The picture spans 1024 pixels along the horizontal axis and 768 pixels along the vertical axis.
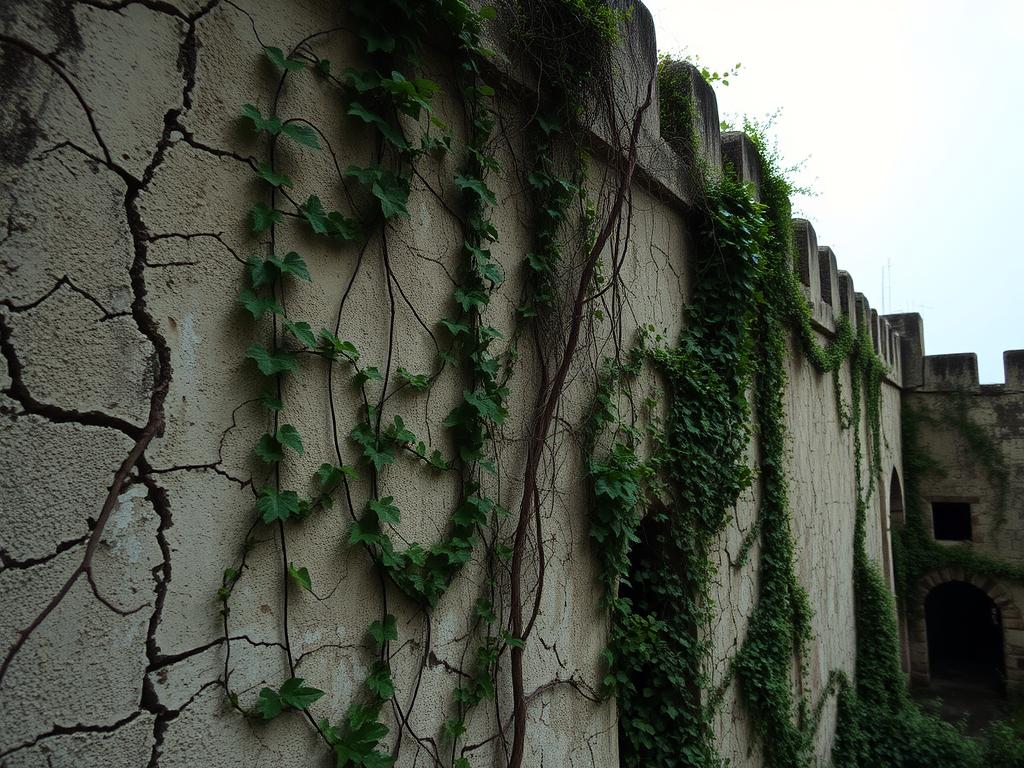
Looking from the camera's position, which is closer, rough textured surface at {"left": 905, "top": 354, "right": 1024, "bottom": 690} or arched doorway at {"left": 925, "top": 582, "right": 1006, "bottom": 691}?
rough textured surface at {"left": 905, "top": 354, "right": 1024, "bottom": 690}

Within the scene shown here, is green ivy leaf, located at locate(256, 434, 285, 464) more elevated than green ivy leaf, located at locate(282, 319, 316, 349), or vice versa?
green ivy leaf, located at locate(282, 319, 316, 349)

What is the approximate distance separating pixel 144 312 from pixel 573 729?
2.19m

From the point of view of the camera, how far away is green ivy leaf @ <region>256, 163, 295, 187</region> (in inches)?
63.4

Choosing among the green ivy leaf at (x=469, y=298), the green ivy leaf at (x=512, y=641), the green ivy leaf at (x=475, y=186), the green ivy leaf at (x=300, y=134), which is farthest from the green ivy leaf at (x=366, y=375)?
the green ivy leaf at (x=512, y=641)

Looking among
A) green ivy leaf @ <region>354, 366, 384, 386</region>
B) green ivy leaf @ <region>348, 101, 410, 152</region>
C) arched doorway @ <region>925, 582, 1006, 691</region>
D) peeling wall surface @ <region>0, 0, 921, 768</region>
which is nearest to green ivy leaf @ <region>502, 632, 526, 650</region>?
peeling wall surface @ <region>0, 0, 921, 768</region>

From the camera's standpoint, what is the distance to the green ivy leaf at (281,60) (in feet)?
5.39

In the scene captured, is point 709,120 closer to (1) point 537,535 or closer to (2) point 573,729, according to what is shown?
(1) point 537,535

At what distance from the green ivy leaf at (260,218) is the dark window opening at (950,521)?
1376cm

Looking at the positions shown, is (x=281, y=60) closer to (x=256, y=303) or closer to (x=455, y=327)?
(x=256, y=303)

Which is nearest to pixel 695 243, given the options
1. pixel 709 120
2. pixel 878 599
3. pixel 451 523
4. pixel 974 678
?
pixel 709 120

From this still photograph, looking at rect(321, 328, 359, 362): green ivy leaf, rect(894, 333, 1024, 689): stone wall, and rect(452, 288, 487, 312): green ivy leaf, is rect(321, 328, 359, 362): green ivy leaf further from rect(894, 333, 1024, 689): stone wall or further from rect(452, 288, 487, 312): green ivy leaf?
rect(894, 333, 1024, 689): stone wall

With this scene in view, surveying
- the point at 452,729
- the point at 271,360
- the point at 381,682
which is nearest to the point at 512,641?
the point at 452,729

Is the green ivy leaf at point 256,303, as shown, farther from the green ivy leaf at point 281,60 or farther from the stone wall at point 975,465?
the stone wall at point 975,465

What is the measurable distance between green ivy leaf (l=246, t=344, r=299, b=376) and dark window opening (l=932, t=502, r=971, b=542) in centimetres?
1366
